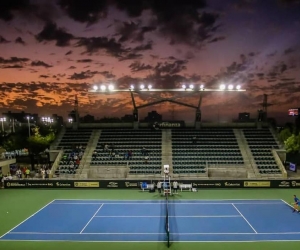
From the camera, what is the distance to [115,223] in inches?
758

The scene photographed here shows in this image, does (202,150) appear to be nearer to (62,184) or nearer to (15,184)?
(62,184)

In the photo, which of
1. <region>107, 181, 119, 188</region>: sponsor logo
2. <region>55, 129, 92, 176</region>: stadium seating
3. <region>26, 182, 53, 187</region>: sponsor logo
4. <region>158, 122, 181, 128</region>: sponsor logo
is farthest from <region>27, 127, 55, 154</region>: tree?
<region>107, 181, 119, 188</region>: sponsor logo

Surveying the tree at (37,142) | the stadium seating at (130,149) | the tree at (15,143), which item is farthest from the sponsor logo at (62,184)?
the tree at (15,143)

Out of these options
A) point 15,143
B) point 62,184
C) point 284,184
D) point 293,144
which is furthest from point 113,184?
point 15,143

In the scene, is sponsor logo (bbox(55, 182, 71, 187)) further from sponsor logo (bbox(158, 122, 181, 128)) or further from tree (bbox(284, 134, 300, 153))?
tree (bbox(284, 134, 300, 153))

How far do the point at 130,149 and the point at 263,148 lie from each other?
16.8m

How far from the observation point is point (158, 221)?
19453mm

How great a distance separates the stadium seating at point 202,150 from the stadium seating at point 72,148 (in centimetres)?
1167

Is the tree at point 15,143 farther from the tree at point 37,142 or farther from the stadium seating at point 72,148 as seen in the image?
the stadium seating at point 72,148

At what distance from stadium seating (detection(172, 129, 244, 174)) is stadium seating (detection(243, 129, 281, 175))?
1945 millimetres

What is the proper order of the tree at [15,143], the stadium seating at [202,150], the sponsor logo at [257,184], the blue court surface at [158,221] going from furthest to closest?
the tree at [15,143] → the stadium seating at [202,150] → the sponsor logo at [257,184] → the blue court surface at [158,221]

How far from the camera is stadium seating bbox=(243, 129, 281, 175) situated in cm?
3438

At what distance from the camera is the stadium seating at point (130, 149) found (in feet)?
116

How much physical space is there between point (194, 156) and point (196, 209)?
49.3ft
